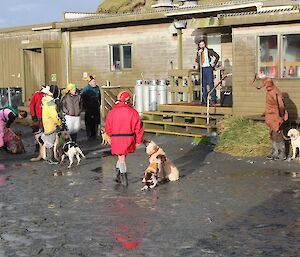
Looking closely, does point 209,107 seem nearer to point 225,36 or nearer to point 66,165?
point 225,36

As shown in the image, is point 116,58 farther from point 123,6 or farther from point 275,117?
point 123,6

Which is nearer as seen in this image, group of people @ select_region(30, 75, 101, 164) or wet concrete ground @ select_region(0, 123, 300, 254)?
wet concrete ground @ select_region(0, 123, 300, 254)

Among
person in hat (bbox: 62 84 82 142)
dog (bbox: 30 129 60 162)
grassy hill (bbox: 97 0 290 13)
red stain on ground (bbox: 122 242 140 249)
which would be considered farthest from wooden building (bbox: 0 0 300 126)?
grassy hill (bbox: 97 0 290 13)

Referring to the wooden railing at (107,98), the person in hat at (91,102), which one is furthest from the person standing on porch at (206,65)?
the wooden railing at (107,98)

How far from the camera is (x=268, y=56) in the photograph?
587 inches

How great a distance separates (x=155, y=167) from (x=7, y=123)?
621 centimetres

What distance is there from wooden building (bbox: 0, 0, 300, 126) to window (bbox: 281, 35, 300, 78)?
25mm

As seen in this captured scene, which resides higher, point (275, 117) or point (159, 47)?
point (159, 47)

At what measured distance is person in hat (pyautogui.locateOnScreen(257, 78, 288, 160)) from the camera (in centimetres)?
1289

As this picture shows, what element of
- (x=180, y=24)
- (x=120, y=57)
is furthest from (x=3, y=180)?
(x=120, y=57)

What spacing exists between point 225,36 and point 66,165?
27.2ft

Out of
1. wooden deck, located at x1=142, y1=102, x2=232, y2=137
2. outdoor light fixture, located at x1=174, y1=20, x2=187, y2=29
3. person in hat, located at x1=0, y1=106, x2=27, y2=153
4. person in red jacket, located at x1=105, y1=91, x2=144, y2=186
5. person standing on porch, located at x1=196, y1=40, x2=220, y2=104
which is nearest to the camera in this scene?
person in red jacket, located at x1=105, y1=91, x2=144, y2=186

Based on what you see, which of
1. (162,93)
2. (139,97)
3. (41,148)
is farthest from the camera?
(139,97)

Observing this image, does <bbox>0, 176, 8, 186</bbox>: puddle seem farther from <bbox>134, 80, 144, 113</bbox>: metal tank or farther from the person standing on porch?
<bbox>134, 80, 144, 113</bbox>: metal tank
